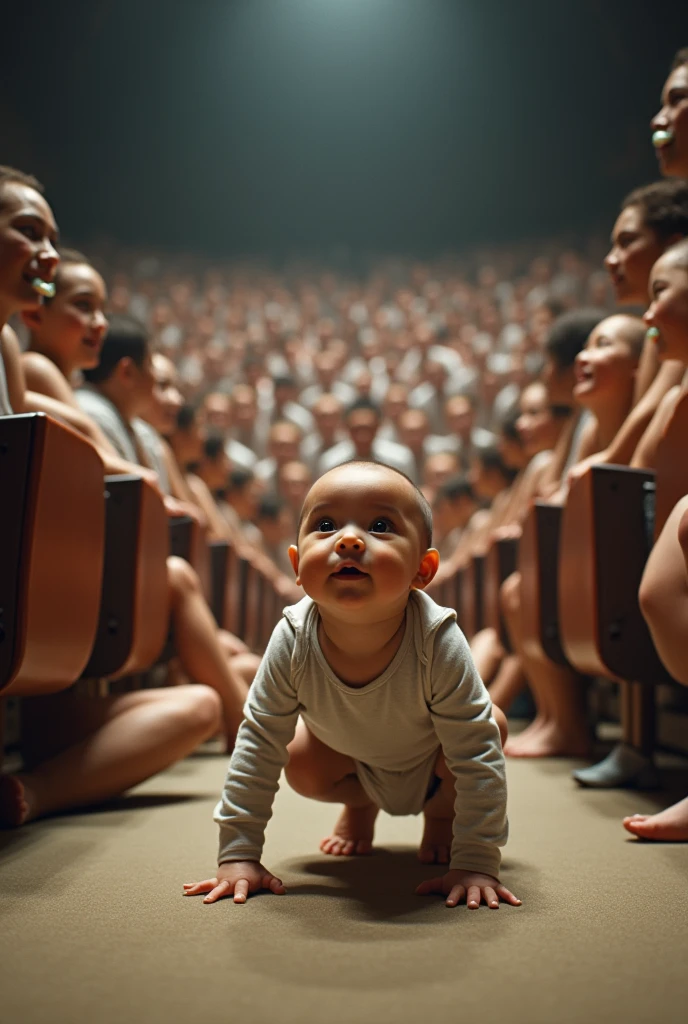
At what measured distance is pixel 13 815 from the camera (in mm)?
1342

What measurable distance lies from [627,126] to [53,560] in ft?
24.2

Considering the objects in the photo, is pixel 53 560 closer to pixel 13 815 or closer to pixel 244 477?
pixel 13 815

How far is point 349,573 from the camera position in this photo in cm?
92

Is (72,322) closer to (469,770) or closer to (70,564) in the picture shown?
(70,564)

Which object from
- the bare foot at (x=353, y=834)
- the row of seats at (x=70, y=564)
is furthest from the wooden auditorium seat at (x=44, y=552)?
the bare foot at (x=353, y=834)

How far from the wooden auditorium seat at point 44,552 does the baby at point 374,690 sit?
0.31 metres

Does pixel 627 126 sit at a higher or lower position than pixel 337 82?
lower

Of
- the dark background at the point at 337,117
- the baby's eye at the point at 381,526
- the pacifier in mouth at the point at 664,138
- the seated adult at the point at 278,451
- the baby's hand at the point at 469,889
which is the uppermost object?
the dark background at the point at 337,117

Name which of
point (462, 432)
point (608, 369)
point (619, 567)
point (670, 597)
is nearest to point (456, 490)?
point (462, 432)

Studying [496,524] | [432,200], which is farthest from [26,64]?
[432,200]

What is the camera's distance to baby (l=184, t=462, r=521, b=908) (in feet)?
3.04

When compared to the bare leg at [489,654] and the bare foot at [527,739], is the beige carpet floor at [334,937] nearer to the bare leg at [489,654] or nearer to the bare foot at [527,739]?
the bare foot at [527,739]

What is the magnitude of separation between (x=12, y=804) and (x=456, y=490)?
148 inches

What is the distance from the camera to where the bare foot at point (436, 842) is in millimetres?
1139
